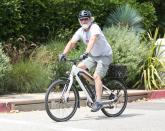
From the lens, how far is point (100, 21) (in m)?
19.3

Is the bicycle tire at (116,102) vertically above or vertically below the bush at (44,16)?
below

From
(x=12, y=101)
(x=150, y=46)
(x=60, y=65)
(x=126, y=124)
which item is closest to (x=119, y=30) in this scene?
(x=150, y=46)

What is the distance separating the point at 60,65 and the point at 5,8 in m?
2.09

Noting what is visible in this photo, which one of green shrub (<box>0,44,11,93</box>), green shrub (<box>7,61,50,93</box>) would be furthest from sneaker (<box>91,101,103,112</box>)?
green shrub (<box>7,61,50,93</box>)

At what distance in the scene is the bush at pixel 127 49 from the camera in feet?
53.2

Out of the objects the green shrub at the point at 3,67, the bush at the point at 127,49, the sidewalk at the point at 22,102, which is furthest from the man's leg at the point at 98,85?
the bush at the point at 127,49

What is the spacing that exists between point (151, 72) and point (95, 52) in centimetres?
541

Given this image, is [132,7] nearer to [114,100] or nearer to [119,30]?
[119,30]

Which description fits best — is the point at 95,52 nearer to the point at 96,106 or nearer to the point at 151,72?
the point at 96,106

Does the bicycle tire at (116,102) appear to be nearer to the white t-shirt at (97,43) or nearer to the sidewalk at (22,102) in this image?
the white t-shirt at (97,43)

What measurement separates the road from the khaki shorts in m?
0.90

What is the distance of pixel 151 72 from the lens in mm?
16625

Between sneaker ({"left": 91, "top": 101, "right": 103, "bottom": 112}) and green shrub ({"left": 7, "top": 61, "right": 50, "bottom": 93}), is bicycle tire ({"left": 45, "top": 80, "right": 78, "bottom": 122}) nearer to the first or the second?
sneaker ({"left": 91, "top": 101, "right": 103, "bottom": 112})

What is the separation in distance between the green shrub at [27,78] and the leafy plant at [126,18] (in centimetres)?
430
